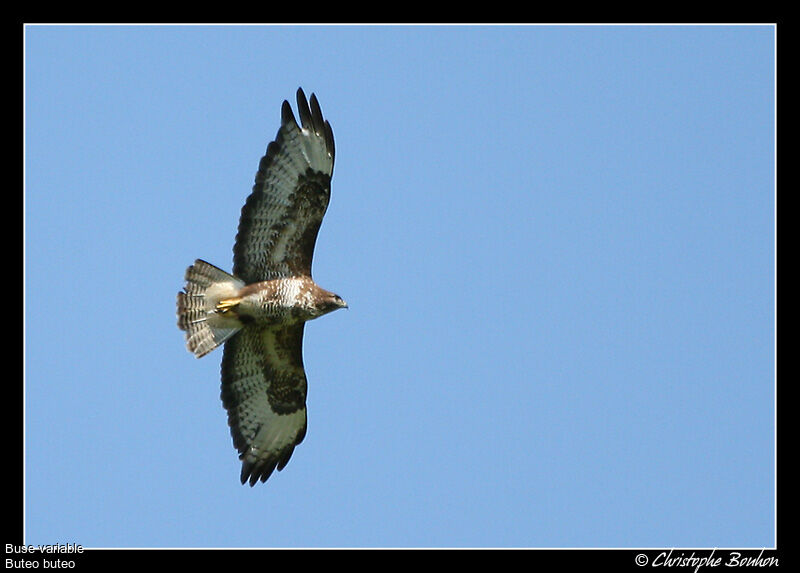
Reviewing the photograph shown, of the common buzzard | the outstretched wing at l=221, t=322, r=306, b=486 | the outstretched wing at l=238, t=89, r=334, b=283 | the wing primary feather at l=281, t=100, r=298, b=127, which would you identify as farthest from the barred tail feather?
the wing primary feather at l=281, t=100, r=298, b=127

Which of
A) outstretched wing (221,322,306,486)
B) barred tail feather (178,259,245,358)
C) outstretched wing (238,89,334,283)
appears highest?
outstretched wing (238,89,334,283)

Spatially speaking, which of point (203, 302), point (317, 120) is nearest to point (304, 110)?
point (317, 120)

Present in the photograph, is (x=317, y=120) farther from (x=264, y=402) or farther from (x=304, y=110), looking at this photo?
(x=264, y=402)

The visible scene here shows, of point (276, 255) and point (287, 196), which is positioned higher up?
point (287, 196)

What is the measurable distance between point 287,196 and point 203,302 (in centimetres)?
122

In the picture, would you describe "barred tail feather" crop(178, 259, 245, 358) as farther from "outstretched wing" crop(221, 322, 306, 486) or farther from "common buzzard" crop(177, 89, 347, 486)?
"outstretched wing" crop(221, 322, 306, 486)

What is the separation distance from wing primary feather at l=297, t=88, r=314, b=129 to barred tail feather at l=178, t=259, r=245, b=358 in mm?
1522

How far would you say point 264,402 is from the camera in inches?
550

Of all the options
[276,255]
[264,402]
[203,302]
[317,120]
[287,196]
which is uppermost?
[317,120]

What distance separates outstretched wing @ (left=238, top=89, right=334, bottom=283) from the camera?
1304 cm

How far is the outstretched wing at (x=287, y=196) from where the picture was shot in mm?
13039

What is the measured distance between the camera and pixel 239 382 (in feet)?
45.4
